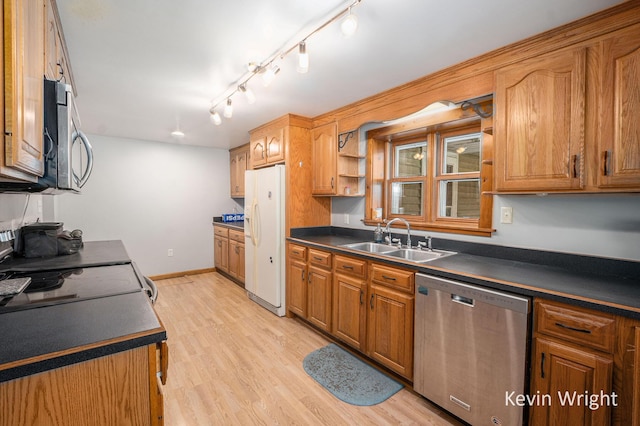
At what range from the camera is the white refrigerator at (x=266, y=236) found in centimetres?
334

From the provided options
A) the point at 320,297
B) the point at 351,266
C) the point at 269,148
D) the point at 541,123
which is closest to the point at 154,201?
the point at 269,148

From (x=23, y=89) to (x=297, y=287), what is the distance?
270 cm

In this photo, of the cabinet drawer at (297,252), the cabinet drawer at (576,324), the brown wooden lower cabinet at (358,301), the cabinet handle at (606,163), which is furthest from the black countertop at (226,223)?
the cabinet handle at (606,163)

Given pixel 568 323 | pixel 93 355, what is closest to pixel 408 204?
pixel 568 323

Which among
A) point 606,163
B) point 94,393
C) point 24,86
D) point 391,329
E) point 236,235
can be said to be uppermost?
point 24,86

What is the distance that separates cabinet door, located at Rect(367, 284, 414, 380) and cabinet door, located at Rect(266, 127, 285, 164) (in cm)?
188

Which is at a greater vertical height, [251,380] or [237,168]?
[237,168]

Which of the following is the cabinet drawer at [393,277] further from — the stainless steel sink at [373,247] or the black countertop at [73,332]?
the black countertop at [73,332]

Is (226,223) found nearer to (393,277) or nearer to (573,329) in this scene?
(393,277)

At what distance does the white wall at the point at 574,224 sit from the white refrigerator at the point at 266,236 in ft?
6.62

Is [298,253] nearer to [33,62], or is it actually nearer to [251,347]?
[251,347]

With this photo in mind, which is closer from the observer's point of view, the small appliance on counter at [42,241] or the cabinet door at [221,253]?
the small appliance on counter at [42,241]

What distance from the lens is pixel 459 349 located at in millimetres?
1729

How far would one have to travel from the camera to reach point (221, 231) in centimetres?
507
